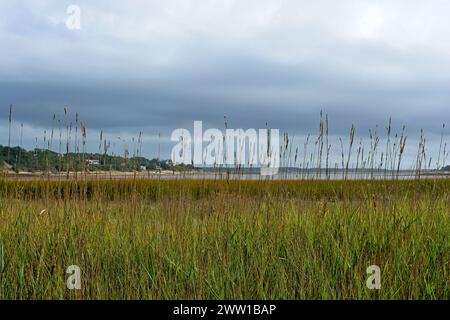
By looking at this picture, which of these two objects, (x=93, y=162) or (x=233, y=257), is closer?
(x=233, y=257)

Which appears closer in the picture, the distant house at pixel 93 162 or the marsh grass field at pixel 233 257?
the marsh grass field at pixel 233 257

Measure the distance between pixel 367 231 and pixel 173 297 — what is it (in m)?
1.97

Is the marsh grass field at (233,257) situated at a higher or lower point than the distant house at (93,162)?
lower

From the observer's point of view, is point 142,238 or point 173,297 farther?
→ point 142,238

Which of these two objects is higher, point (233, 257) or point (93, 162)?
point (93, 162)

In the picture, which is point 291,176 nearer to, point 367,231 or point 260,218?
point 260,218

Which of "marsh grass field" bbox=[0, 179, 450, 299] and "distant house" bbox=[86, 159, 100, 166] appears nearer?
"marsh grass field" bbox=[0, 179, 450, 299]

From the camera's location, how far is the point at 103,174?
6402 mm

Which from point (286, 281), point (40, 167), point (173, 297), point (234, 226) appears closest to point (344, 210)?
point (234, 226)

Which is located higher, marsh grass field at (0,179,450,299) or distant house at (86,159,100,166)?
distant house at (86,159,100,166)
